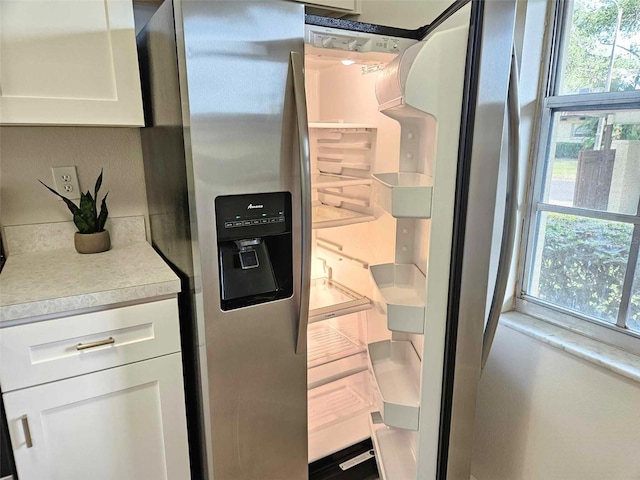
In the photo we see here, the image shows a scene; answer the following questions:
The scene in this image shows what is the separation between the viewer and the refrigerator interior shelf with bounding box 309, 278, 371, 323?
1.52 meters

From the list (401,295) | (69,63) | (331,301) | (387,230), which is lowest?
(331,301)

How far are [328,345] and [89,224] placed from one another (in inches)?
43.4

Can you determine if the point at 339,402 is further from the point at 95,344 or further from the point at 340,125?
the point at 340,125

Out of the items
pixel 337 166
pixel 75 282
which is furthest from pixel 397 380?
pixel 75 282

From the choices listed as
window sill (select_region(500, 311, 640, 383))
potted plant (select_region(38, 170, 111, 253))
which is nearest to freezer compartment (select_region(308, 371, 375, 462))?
window sill (select_region(500, 311, 640, 383))

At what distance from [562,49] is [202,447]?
179 cm

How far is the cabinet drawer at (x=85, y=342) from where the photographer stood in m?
1.06

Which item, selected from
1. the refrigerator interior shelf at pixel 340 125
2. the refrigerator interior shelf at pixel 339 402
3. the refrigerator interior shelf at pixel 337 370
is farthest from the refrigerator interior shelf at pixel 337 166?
the refrigerator interior shelf at pixel 339 402

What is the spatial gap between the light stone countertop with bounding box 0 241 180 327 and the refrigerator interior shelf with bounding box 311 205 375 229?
0.53m

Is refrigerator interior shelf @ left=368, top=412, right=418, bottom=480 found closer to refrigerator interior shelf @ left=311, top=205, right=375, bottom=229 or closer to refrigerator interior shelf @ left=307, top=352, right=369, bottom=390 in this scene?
refrigerator interior shelf @ left=307, top=352, right=369, bottom=390

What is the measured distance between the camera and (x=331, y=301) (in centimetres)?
174

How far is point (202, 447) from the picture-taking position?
1352mm

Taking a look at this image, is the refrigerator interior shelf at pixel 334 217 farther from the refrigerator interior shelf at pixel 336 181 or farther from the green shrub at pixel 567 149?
the green shrub at pixel 567 149

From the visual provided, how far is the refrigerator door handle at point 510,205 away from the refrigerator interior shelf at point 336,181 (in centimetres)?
60
